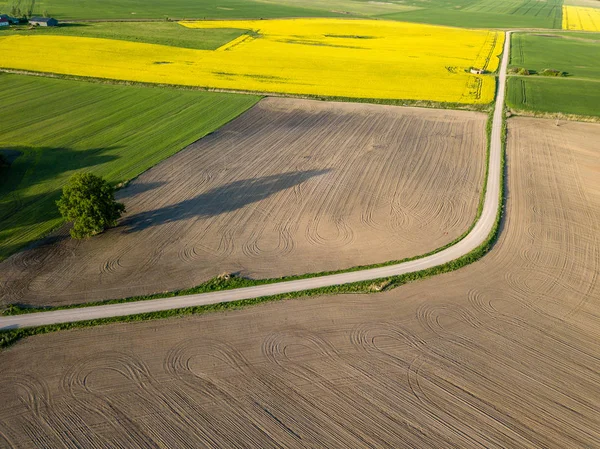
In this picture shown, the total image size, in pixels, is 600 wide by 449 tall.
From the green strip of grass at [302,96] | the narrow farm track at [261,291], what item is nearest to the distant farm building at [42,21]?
the green strip of grass at [302,96]

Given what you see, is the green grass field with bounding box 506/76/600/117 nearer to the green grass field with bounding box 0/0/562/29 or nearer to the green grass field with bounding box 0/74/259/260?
the green grass field with bounding box 0/74/259/260

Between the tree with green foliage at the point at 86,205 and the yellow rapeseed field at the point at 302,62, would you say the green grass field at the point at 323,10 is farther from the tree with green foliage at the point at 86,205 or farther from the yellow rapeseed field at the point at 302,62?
the tree with green foliage at the point at 86,205

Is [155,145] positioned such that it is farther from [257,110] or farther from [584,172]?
[584,172]

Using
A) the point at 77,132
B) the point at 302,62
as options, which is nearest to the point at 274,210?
the point at 77,132

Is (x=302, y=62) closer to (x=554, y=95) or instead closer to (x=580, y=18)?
(x=554, y=95)

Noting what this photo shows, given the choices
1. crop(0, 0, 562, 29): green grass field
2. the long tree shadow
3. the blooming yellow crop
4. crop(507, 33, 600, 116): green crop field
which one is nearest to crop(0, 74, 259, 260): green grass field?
the long tree shadow

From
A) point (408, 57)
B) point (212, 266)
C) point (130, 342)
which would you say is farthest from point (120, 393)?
point (408, 57)
